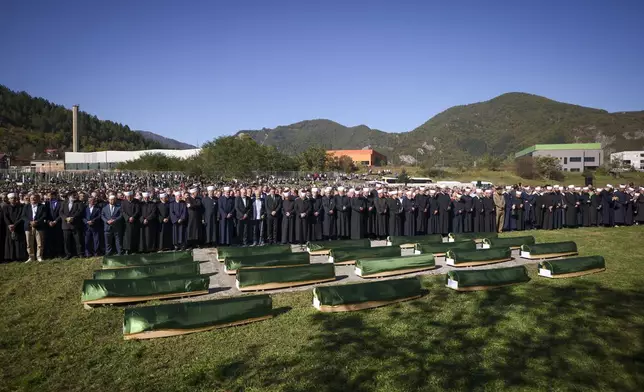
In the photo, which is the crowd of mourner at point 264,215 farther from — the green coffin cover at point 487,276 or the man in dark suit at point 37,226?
the green coffin cover at point 487,276

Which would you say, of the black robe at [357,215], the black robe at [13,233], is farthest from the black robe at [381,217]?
the black robe at [13,233]

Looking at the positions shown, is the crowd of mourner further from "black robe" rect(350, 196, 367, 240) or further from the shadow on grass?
the shadow on grass

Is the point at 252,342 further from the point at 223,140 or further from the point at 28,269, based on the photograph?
the point at 223,140

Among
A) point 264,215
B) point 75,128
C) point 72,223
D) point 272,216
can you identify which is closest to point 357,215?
point 272,216

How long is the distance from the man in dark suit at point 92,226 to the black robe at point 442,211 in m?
12.5

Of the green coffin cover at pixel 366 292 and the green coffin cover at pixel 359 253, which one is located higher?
the green coffin cover at pixel 359 253

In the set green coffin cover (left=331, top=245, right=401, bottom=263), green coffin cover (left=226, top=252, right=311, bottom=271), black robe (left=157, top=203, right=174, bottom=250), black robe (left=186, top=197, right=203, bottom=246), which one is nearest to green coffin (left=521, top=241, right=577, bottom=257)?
green coffin cover (left=331, top=245, right=401, bottom=263)

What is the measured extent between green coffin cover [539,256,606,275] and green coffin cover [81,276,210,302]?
8255mm

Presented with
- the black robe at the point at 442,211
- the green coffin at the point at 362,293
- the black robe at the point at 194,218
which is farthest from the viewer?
the black robe at the point at 442,211

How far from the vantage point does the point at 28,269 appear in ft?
36.4

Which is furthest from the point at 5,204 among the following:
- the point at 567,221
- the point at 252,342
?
the point at 567,221

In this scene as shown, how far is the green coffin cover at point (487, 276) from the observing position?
926 cm

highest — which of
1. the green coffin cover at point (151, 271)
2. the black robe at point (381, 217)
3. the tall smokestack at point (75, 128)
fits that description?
the tall smokestack at point (75, 128)

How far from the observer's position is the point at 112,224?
41.7 ft
